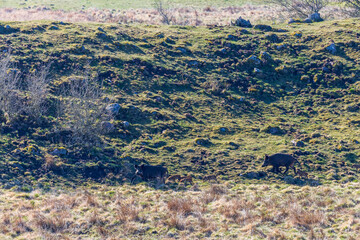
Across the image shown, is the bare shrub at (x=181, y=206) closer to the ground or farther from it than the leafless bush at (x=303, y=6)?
closer to the ground

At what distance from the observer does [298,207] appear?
1423 cm

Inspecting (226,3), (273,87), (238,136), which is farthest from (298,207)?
(226,3)

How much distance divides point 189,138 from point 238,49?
1205 cm

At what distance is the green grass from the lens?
187 feet

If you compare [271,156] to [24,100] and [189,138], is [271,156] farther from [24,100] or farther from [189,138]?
[24,100]

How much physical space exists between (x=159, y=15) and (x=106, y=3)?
15983 millimetres

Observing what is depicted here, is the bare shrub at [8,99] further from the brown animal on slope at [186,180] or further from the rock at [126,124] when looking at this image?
the brown animal on slope at [186,180]

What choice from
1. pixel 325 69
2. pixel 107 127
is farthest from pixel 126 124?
pixel 325 69

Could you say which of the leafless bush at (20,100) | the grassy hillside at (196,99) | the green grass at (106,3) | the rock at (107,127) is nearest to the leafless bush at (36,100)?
the leafless bush at (20,100)

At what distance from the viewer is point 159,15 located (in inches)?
1917

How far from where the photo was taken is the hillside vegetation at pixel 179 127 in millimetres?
13961

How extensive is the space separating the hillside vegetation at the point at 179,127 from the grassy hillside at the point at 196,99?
0.28 ft

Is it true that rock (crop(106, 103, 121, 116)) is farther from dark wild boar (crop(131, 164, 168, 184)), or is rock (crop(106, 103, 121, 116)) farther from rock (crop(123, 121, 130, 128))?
dark wild boar (crop(131, 164, 168, 184))

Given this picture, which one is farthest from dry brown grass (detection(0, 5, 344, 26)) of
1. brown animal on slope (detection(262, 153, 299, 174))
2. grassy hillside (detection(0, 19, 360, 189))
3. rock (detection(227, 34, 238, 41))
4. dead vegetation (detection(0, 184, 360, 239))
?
dead vegetation (detection(0, 184, 360, 239))
